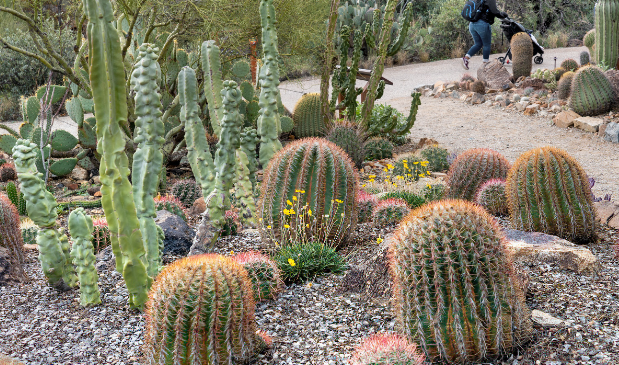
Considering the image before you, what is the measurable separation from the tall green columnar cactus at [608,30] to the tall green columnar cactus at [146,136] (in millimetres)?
11671

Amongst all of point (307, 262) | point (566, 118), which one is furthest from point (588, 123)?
point (307, 262)

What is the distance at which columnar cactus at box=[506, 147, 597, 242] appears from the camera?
4.21 meters

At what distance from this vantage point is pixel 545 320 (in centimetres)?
292

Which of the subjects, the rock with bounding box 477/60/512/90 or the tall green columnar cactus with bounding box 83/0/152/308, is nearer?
the tall green columnar cactus with bounding box 83/0/152/308

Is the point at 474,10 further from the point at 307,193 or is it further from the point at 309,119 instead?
the point at 307,193

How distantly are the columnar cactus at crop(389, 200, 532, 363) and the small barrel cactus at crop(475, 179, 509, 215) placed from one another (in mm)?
2431

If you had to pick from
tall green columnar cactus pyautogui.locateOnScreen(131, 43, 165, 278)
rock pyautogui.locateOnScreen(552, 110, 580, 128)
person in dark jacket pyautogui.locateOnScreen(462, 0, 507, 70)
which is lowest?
rock pyautogui.locateOnScreen(552, 110, 580, 128)

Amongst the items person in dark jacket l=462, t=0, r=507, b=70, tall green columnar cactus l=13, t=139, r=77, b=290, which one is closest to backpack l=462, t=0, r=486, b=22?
person in dark jacket l=462, t=0, r=507, b=70

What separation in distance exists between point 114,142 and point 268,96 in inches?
89.6

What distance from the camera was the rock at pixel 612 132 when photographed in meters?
9.50

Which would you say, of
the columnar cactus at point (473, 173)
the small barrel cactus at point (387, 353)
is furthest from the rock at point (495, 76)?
the small barrel cactus at point (387, 353)

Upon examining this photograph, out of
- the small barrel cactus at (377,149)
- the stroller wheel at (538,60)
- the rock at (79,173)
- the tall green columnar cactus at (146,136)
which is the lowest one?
the small barrel cactus at (377,149)

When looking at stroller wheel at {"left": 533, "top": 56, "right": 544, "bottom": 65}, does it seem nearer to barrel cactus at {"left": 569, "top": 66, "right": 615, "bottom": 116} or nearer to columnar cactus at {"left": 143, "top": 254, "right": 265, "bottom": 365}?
barrel cactus at {"left": 569, "top": 66, "right": 615, "bottom": 116}

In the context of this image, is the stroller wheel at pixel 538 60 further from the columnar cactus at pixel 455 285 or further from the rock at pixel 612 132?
the columnar cactus at pixel 455 285
